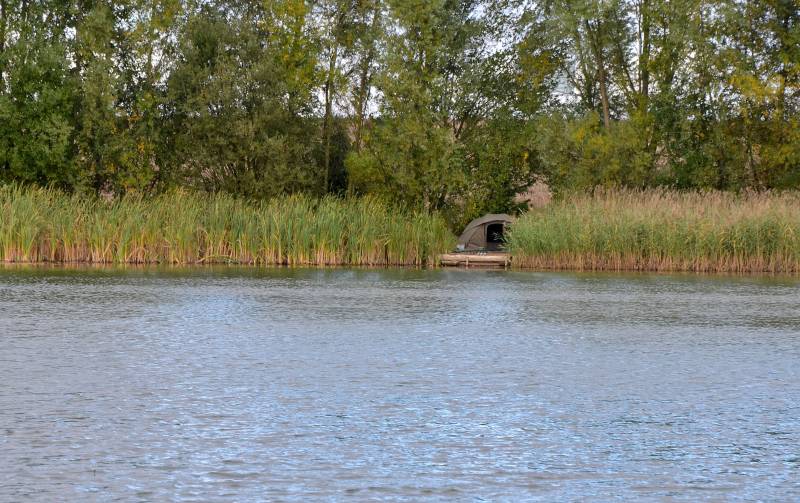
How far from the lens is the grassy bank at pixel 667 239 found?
92.6ft

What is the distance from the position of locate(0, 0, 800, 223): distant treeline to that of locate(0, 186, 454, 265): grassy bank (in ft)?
26.4

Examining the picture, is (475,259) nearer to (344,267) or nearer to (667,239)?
(344,267)

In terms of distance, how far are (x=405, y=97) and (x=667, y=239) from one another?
13.4 meters

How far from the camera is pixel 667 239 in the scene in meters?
28.4

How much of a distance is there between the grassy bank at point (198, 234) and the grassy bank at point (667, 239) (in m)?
3.91

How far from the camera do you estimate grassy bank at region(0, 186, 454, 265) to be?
28.9 meters

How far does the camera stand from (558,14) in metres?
40.4

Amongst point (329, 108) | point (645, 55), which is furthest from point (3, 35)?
point (645, 55)

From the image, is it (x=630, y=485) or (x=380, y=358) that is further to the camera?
(x=380, y=358)

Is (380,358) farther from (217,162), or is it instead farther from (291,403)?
(217,162)

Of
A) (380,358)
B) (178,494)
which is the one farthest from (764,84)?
(178,494)

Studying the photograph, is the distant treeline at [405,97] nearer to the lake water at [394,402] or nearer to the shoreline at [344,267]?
the shoreline at [344,267]

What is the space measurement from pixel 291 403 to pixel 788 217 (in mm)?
Answer: 22548

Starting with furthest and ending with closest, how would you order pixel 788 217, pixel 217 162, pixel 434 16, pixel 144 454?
1. pixel 217 162
2. pixel 434 16
3. pixel 788 217
4. pixel 144 454
